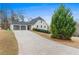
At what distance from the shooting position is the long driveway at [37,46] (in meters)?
4.06

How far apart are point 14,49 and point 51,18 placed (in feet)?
1.70

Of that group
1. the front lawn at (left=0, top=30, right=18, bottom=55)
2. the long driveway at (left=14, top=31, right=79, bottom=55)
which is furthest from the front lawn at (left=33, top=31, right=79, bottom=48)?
the front lawn at (left=0, top=30, right=18, bottom=55)

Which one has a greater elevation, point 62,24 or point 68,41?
point 62,24

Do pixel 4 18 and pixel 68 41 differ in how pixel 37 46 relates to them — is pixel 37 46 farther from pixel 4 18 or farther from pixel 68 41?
pixel 4 18

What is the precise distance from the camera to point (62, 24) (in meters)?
4.12

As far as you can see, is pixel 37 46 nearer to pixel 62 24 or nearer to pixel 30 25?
pixel 30 25

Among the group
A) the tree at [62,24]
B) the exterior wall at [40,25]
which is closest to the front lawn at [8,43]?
the exterior wall at [40,25]

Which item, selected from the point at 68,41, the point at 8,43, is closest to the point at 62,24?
the point at 68,41

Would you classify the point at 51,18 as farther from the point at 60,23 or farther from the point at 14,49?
the point at 14,49

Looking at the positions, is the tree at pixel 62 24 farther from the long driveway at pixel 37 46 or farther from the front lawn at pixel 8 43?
the front lawn at pixel 8 43

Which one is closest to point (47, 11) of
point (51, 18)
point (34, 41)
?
point (51, 18)

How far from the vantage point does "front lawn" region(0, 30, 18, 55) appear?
4.05 meters

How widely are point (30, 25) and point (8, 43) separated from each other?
306 mm

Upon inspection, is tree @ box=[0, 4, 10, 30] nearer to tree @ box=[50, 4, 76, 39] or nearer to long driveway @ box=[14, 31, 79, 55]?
long driveway @ box=[14, 31, 79, 55]
